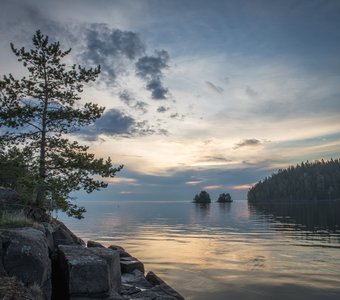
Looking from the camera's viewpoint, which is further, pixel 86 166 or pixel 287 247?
pixel 287 247

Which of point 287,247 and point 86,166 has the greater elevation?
point 86,166

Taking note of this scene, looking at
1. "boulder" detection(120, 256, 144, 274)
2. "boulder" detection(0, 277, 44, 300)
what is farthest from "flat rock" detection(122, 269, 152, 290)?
"boulder" detection(0, 277, 44, 300)

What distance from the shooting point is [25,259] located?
11.4 metres

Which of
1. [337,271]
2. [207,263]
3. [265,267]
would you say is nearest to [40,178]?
[207,263]

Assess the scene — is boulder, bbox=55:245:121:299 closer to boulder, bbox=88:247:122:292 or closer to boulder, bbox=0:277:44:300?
boulder, bbox=88:247:122:292

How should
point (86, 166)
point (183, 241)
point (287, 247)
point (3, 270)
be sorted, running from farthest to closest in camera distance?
1. point (183, 241)
2. point (287, 247)
3. point (86, 166)
4. point (3, 270)

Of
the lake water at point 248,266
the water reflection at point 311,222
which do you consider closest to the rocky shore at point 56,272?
the lake water at point 248,266

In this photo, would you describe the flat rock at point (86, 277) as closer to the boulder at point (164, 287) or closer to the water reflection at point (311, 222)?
the boulder at point (164, 287)

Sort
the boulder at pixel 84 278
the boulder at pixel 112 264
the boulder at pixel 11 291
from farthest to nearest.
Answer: the boulder at pixel 112 264 → the boulder at pixel 84 278 → the boulder at pixel 11 291

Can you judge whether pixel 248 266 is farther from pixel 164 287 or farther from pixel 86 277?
pixel 86 277

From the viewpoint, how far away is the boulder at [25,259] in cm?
1116

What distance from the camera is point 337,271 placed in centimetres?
2406

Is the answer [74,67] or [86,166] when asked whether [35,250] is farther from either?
[74,67]

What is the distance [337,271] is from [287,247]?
12612mm
